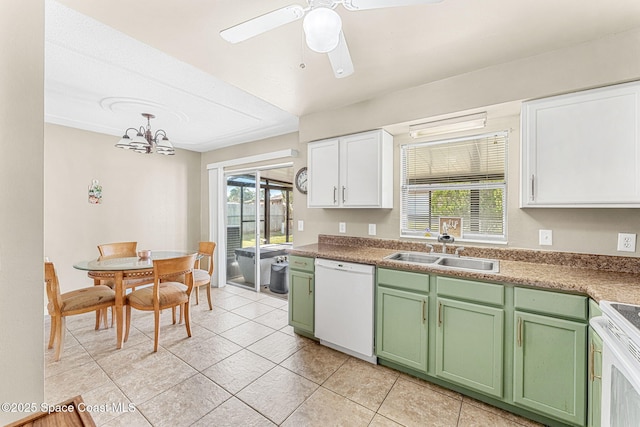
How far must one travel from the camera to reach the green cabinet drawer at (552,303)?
59.9 inches

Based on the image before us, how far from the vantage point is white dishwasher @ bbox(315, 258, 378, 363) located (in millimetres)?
2307

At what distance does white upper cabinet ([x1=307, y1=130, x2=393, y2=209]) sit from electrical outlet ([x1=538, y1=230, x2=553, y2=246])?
1.25 meters

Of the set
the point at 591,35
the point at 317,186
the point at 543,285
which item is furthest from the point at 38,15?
the point at 591,35

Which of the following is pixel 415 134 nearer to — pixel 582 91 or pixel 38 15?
pixel 582 91

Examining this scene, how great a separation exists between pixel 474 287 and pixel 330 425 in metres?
1.31

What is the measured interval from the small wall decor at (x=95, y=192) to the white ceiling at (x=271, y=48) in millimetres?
1129

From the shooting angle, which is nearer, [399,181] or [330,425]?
[330,425]

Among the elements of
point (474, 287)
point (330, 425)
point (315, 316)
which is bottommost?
point (330, 425)

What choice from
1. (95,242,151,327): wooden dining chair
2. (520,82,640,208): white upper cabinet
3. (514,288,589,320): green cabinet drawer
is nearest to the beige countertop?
(514,288,589,320): green cabinet drawer

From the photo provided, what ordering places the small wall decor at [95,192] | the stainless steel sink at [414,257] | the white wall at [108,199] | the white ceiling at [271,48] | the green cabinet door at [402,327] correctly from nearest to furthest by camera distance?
the white ceiling at [271,48], the green cabinet door at [402,327], the stainless steel sink at [414,257], the white wall at [108,199], the small wall decor at [95,192]

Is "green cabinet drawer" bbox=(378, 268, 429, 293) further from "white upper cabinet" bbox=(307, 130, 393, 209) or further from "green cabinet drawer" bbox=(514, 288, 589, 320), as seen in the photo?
"white upper cabinet" bbox=(307, 130, 393, 209)

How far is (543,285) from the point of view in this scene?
1614 millimetres


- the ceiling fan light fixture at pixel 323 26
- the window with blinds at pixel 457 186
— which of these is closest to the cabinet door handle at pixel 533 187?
the window with blinds at pixel 457 186

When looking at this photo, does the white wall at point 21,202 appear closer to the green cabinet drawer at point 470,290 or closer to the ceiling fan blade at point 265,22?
the ceiling fan blade at point 265,22
